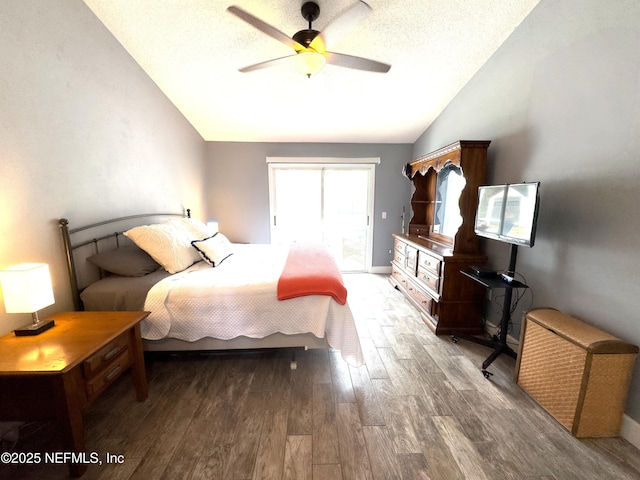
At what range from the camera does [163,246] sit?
2.31 meters

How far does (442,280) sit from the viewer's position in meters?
2.62

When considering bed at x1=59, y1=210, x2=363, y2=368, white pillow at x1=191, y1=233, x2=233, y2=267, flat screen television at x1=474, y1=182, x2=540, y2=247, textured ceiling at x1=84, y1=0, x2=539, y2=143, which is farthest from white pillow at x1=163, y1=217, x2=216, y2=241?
flat screen television at x1=474, y1=182, x2=540, y2=247

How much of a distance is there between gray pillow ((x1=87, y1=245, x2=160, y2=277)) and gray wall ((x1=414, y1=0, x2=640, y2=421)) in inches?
129

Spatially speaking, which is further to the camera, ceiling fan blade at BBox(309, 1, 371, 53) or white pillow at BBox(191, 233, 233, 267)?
white pillow at BBox(191, 233, 233, 267)

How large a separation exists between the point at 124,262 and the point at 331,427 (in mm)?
2004

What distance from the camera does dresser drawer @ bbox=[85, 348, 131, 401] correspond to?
1318mm

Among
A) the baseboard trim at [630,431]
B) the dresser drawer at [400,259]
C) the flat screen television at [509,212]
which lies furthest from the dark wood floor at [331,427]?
the dresser drawer at [400,259]

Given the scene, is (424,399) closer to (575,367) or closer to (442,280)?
(575,367)

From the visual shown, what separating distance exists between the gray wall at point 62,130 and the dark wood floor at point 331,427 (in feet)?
3.17

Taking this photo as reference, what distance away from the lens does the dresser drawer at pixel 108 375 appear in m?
1.32

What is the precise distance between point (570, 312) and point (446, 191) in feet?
6.60

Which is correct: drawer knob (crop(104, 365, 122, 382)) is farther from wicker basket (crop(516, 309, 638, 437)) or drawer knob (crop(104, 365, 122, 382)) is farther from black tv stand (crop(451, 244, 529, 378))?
wicker basket (crop(516, 309, 638, 437))

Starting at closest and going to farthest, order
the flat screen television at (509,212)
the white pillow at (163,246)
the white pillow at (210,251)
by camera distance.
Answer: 1. the flat screen television at (509,212)
2. the white pillow at (163,246)
3. the white pillow at (210,251)

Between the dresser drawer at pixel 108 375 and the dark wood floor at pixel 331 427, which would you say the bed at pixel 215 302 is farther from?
the dresser drawer at pixel 108 375
